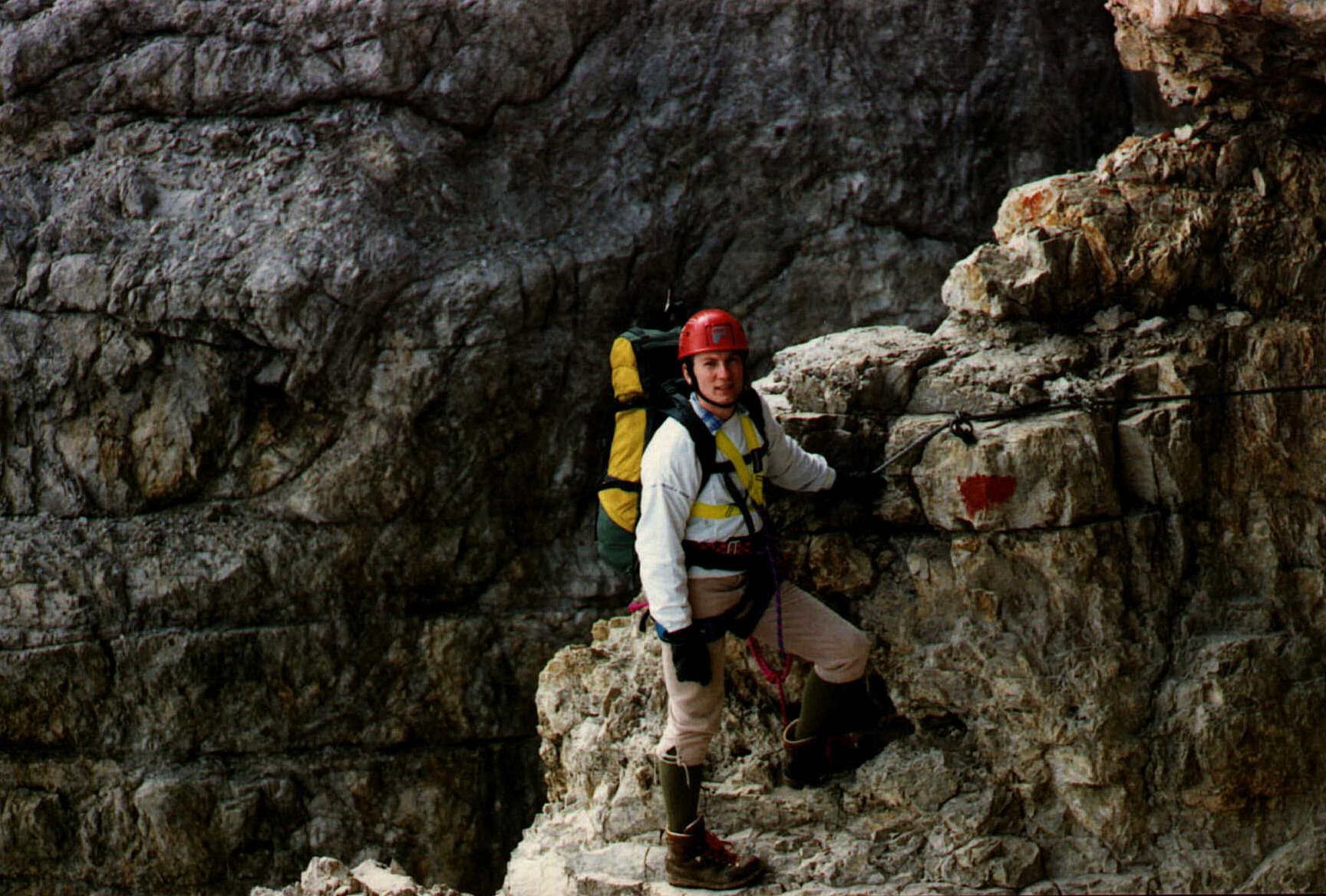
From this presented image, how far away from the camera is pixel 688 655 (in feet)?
17.9

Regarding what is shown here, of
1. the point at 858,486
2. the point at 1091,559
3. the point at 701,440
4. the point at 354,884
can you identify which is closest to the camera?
the point at 701,440

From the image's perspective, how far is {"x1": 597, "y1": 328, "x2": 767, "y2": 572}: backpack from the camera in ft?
20.4

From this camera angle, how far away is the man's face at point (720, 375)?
223 inches

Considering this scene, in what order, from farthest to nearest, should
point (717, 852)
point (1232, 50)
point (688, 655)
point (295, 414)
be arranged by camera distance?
1. point (295, 414)
2. point (1232, 50)
3. point (717, 852)
4. point (688, 655)

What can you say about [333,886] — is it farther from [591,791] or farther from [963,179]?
[963,179]

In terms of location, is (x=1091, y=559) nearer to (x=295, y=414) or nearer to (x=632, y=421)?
(x=632, y=421)

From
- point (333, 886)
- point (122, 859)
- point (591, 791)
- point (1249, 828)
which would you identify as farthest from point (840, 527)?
point (122, 859)

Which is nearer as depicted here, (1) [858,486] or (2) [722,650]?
(2) [722,650]

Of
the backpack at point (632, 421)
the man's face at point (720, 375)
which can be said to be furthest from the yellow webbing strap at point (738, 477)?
the backpack at point (632, 421)

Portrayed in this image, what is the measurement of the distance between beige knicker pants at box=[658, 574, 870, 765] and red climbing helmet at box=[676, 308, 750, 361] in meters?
0.93

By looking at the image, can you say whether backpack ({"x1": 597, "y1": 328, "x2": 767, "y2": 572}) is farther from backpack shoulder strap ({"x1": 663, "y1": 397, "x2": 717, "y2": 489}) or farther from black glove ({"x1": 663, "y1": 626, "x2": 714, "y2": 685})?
black glove ({"x1": 663, "y1": 626, "x2": 714, "y2": 685})

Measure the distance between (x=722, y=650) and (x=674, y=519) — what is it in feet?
2.04

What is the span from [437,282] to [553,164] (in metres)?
1.62

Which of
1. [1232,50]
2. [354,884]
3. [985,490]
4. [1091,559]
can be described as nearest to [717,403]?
[985,490]
